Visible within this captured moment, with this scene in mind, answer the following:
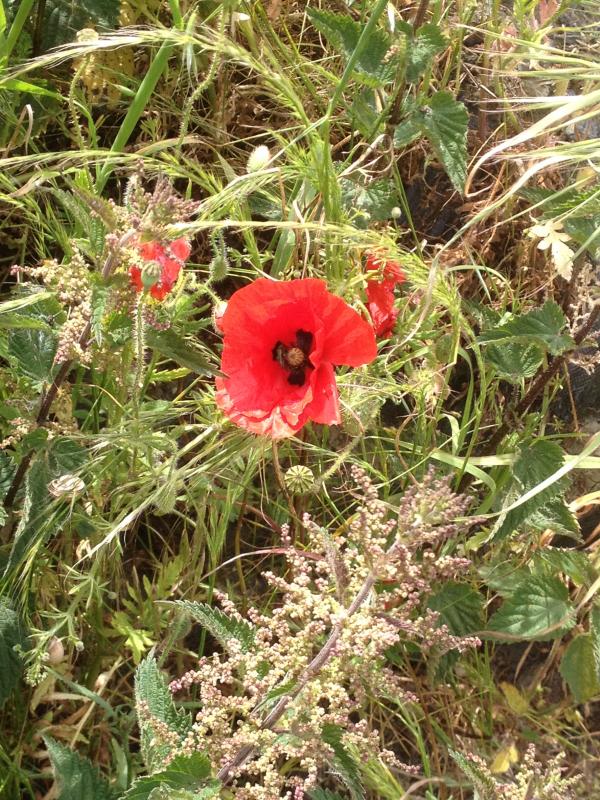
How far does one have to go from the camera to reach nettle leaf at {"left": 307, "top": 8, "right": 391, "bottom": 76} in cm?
→ 143

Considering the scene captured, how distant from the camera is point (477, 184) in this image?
Answer: 5.72 ft

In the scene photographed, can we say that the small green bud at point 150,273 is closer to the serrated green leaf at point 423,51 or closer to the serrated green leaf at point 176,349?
the serrated green leaf at point 176,349

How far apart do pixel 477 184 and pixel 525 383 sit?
39cm

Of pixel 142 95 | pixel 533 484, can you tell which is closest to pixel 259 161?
pixel 142 95

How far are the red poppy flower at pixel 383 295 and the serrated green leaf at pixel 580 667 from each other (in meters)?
0.58

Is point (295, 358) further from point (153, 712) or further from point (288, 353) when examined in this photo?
point (153, 712)

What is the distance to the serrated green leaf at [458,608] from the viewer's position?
146 cm

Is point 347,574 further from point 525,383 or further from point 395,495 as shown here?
point 525,383

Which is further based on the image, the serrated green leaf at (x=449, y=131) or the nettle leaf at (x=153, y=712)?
the serrated green leaf at (x=449, y=131)

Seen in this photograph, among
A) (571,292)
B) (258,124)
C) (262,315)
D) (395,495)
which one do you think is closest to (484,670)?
(395,495)

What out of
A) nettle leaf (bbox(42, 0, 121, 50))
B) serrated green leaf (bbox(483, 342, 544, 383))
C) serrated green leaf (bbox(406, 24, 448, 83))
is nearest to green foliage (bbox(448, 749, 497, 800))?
serrated green leaf (bbox(483, 342, 544, 383))

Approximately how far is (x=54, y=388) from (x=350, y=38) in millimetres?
708

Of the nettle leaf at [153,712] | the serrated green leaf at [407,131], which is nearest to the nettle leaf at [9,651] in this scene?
the nettle leaf at [153,712]

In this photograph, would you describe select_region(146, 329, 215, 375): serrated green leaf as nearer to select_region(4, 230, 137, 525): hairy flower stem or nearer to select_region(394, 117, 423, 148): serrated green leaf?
select_region(4, 230, 137, 525): hairy flower stem
